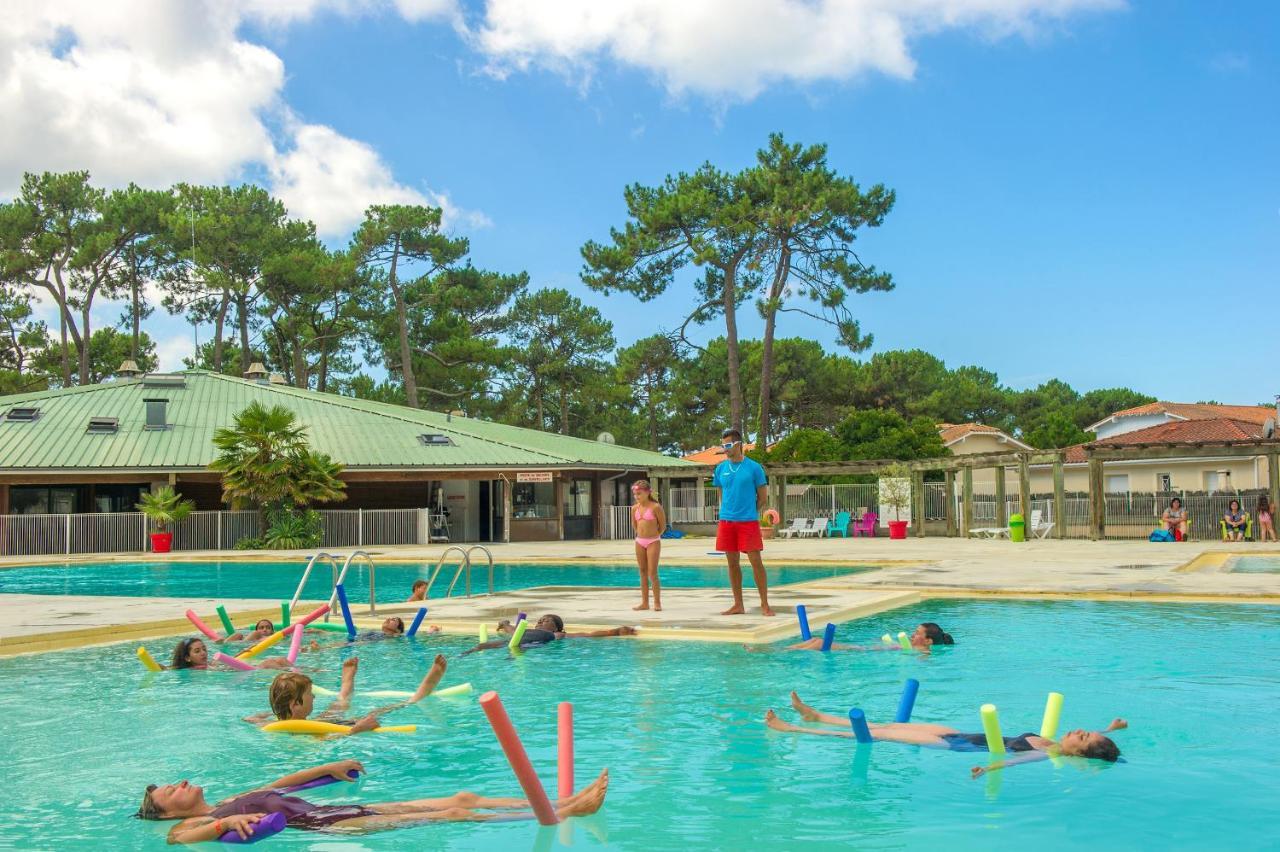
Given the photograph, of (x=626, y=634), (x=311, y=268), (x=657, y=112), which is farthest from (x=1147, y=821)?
(x=311, y=268)

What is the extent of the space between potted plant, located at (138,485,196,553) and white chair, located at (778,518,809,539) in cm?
1752

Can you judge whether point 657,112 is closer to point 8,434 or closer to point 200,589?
point 200,589

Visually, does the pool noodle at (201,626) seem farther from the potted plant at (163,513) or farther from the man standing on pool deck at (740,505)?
the potted plant at (163,513)

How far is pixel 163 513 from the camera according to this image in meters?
30.7

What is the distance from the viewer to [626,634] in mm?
10688

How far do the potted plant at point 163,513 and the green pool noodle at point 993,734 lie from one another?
1124 inches

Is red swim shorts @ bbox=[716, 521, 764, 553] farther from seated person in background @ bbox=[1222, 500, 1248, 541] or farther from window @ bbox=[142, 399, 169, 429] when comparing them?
window @ bbox=[142, 399, 169, 429]

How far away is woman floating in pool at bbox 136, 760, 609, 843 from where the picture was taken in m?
4.77

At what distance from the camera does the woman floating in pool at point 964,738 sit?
596 cm

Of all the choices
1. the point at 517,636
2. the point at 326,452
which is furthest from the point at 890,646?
the point at 326,452

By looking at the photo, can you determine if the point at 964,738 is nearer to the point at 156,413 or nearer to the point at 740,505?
the point at 740,505

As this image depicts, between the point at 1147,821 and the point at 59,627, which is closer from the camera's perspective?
the point at 1147,821

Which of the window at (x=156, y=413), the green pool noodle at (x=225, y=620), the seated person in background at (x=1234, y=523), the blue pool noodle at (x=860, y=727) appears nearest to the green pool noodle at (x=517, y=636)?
the green pool noodle at (x=225, y=620)

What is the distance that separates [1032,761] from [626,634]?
5.24m
